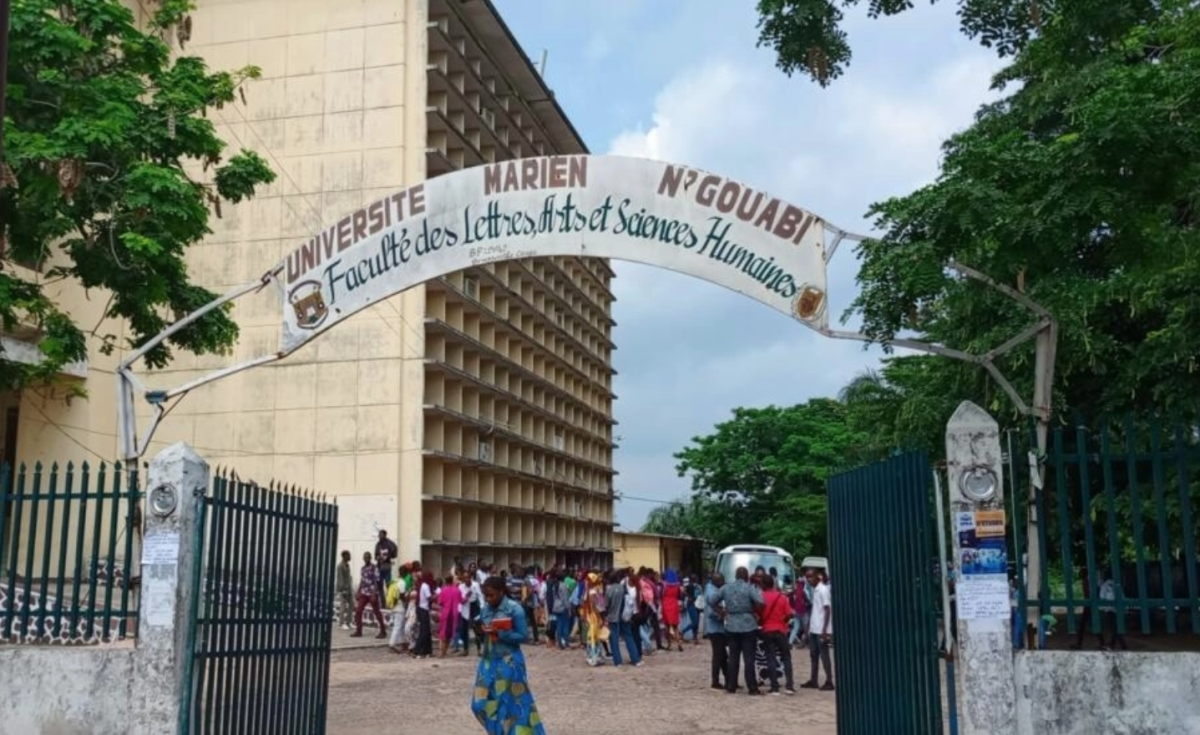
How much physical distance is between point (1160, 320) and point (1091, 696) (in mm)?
11867

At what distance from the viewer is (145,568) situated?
759cm

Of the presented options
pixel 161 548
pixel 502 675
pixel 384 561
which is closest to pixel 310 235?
pixel 384 561

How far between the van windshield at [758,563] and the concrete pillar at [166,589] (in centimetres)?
2059

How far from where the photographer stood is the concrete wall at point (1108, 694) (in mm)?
6438

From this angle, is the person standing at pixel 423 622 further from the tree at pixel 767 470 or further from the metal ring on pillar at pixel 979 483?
the tree at pixel 767 470

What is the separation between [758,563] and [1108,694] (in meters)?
22.1

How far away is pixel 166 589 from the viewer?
750cm

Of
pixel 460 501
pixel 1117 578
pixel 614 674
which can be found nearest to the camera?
pixel 1117 578

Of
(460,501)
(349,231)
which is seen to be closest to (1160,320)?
(349,231)

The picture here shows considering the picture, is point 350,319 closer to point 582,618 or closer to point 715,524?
point 582,618

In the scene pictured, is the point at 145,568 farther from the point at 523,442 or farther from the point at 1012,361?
the point at 523,442

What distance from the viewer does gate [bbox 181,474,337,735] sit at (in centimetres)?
768

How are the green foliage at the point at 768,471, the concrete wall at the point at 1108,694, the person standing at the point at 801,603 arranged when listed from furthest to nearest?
the green foliage at the point at 768,471
the person standing at the point at 801,603
the concrete wall at the point at 1108,694

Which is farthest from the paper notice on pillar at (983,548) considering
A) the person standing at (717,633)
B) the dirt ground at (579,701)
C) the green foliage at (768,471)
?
the green foliage at (768,471)
